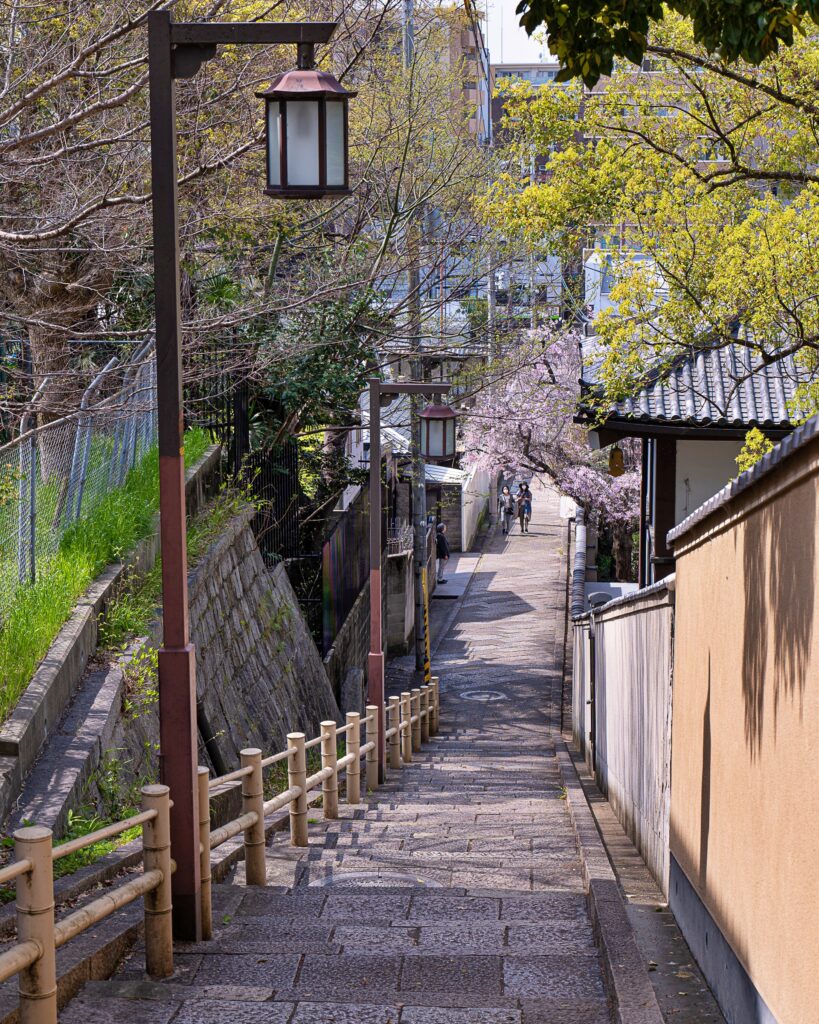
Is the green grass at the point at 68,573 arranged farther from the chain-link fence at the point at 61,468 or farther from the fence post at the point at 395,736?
the fence post at the point at 395,736

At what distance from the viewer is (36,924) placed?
4.06 m

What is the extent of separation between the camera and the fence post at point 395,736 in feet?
50.3

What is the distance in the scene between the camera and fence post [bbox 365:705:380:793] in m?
13.3

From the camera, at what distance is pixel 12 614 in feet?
28.7

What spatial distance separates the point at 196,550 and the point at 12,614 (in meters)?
4.80

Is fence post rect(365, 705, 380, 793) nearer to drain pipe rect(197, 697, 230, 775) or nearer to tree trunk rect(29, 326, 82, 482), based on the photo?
drain pipe rect(197, 697, 230, 775)

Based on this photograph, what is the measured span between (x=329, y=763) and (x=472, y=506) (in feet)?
128

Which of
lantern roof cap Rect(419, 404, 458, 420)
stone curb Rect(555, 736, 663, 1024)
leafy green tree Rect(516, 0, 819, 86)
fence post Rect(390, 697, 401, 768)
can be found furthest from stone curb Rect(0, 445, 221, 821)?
lantern roof cap Rect(419, 404, 458, 420)

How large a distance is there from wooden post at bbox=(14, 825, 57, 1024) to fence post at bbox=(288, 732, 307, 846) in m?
4.52

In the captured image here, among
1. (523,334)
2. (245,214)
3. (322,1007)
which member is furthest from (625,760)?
(523,334)

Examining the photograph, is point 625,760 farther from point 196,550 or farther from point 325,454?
point 325,454

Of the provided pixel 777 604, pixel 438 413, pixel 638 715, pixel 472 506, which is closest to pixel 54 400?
pixel 638 715

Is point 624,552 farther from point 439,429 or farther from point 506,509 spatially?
point 439,429

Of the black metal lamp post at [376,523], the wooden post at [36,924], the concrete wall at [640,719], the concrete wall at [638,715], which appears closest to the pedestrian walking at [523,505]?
the black metal lamp post at [376,523]
